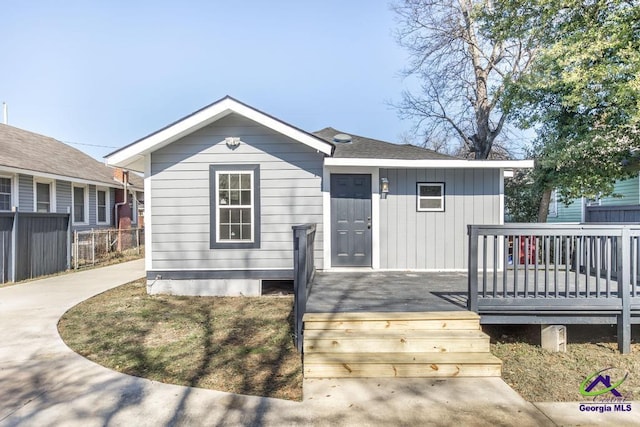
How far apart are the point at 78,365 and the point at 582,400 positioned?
466 cm

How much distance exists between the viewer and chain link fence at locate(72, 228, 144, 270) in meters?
12.0

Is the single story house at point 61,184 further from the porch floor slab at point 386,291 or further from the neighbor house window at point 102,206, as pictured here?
the porch floor slab at point 386,291

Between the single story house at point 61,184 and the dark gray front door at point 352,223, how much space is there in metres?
7.68

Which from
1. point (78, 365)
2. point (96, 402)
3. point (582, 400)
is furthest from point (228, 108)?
point (582, 400)

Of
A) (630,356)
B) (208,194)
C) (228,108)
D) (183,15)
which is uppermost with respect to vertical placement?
(183,15)

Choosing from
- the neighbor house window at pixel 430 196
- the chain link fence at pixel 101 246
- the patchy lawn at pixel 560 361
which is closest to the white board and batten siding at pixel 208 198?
the neighbor house window at pixel 430 196

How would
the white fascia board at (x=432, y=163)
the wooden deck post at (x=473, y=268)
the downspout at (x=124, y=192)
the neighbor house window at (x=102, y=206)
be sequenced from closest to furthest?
the wooden deck post at (x=473, y=268) → the white fascia board at (x=432, y=163) → the neighbor house window at (x=102, y=206) → the downspout at (x=124, y=192)

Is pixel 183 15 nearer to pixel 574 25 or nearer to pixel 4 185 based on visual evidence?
pixel 4 185

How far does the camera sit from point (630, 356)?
4.46 metres

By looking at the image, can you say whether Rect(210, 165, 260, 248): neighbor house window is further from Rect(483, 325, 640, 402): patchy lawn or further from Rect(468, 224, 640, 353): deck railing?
Rect(483, 325, 640, 402): patchy lawn

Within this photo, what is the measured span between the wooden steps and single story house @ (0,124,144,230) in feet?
29.7

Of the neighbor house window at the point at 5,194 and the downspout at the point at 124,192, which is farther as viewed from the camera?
the downspout at the point at 124,192

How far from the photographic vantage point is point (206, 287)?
24.1 feet

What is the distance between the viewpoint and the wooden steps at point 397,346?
3.60 meters
